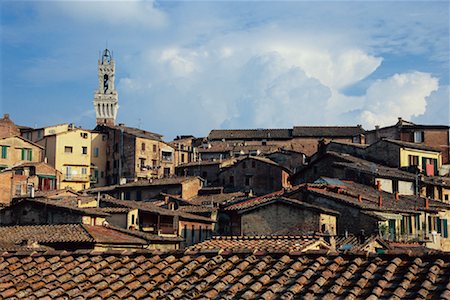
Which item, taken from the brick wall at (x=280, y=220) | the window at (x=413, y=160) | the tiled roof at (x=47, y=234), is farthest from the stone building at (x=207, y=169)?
the tiled roof at (x=47, y=234)

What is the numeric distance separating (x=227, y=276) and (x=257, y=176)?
63.4 metres

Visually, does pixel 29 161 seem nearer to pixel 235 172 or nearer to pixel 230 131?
pixel 235 172

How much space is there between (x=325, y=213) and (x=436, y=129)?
1756 inches

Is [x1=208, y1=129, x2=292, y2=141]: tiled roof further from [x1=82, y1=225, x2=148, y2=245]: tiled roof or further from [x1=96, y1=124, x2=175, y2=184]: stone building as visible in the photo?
[x1=82, y1=225, x2=148, y2=245]: tiled roof

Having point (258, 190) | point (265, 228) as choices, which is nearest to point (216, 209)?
point (265, 228)

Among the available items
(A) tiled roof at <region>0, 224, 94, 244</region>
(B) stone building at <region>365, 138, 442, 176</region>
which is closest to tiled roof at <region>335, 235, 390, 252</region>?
(A) tiled roof at <region>0, 224, 94, 244</region>

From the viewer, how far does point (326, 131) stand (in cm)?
9650

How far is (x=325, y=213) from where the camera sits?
36.9 metres

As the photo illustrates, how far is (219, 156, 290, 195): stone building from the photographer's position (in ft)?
232

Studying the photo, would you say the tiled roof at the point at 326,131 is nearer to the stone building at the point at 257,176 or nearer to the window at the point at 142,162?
the window at the point at 142,162

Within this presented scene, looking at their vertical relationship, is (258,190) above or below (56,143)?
below

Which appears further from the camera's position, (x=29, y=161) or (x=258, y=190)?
(x=29, y=161)

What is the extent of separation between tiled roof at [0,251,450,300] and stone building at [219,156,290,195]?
6052cm

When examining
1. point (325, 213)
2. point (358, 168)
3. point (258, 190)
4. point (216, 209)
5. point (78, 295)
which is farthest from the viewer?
point (258, 190)
